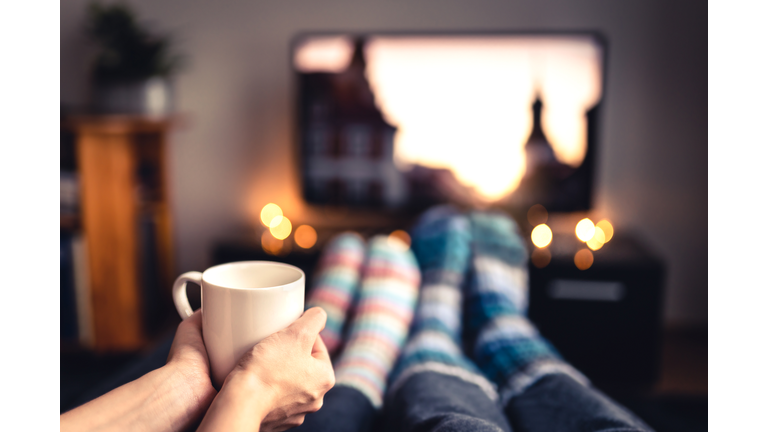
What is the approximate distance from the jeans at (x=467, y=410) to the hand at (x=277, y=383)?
10cm

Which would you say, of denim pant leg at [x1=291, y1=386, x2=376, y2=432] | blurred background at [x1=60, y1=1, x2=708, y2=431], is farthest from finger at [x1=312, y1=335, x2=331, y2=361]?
blurred background at [x1=60, y1=1, x2=708, y2=431]

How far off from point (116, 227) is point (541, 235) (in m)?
1.54

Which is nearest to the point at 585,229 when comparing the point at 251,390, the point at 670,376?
the point at 670,376

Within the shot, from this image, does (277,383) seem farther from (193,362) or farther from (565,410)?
(565,410)

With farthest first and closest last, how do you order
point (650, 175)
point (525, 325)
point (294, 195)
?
point (294, 195), point (650, 175), point (525, 325)

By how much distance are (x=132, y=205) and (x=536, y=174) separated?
1.48 m

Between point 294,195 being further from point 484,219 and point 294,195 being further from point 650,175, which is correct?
point 650,175

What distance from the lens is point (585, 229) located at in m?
1.93

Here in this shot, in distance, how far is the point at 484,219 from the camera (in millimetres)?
1396

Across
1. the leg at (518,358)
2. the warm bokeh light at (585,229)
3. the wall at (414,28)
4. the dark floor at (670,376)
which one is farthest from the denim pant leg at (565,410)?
the wall at (414,28)

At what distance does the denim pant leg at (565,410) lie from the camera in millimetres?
539

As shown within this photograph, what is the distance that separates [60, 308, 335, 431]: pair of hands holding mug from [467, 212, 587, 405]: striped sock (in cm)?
35

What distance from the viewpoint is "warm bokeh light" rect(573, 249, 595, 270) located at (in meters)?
1.57
